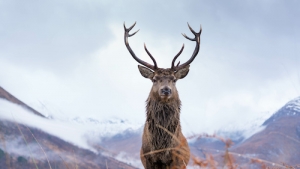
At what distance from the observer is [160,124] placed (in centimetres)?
773

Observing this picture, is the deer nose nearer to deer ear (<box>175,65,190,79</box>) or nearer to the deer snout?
the deer snout

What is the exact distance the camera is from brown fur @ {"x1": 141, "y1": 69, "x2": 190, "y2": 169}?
7.28m

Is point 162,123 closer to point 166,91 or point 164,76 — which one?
point 166,91

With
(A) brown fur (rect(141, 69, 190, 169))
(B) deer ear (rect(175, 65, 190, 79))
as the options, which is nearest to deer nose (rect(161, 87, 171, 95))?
(A) brown fur (rect(141, 69, 190, 169))

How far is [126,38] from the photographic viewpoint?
31.9 ft

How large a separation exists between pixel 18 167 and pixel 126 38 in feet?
469

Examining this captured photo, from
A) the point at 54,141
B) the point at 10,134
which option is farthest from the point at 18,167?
the point at 54,141

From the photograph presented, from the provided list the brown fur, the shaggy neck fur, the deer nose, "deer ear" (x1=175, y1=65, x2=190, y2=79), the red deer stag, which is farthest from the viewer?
"deer ear" (x1=175, y1=65, x2=190, y2=79)

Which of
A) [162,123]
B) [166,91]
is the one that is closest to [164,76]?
[166,91]

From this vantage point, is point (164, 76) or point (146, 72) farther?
point (146, 72)

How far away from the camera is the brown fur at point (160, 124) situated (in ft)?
23.9

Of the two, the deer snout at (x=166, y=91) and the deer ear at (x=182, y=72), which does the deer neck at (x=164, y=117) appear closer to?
the deer snout at (x=166, y=91)

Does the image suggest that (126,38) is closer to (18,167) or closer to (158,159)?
(158,159)

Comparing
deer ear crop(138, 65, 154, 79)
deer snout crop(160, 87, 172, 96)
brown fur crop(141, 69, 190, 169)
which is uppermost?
deer ear crop(138, 65, 154, 79)
